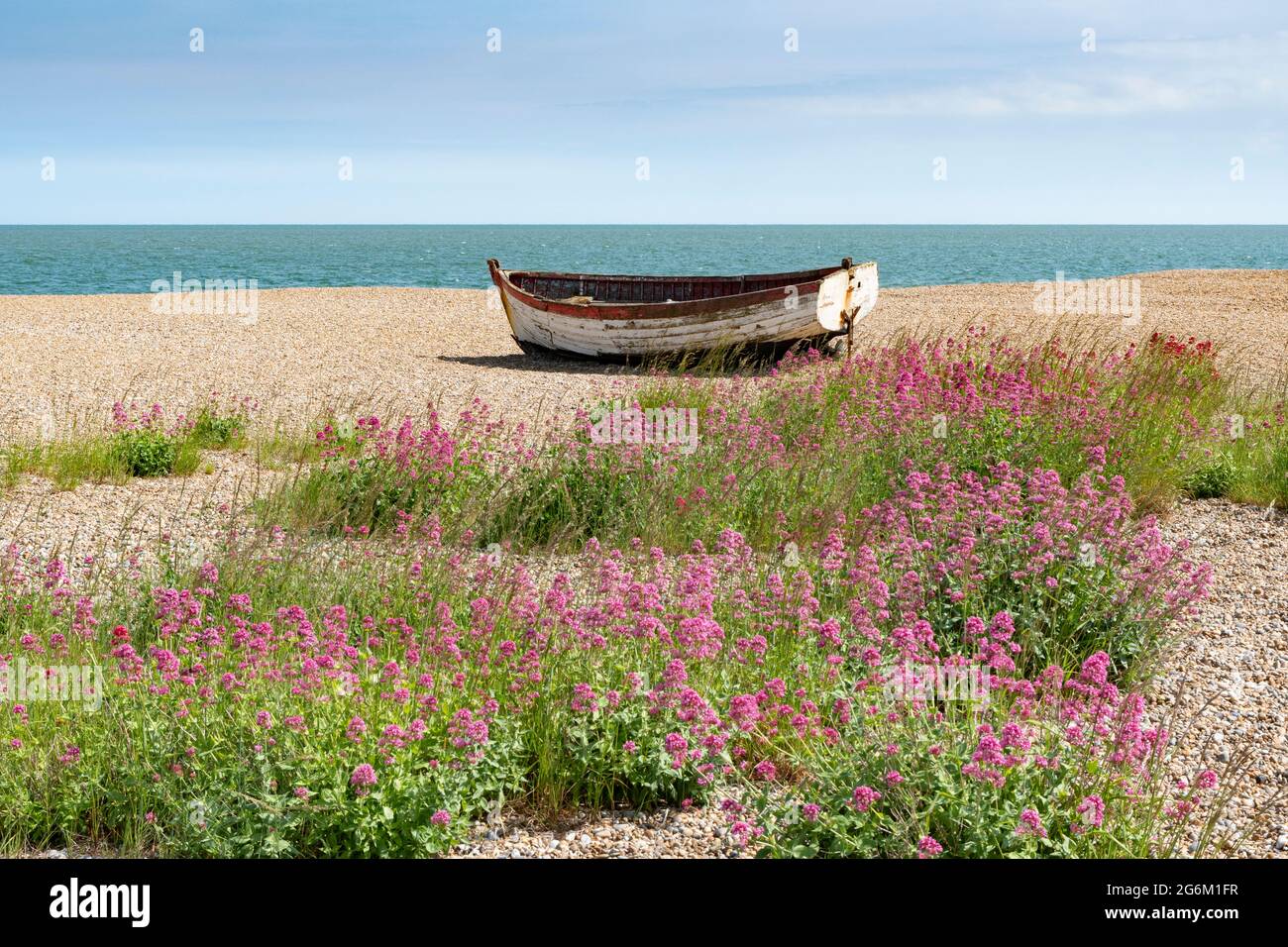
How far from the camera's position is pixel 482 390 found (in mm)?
13750

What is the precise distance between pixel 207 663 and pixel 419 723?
117 cm

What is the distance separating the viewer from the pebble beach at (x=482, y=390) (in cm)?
411

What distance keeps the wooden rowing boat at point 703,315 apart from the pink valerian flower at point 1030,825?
37.5ft

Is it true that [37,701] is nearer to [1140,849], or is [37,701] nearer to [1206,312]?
[1140,849]

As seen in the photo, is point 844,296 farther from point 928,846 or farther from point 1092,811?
point 928,846

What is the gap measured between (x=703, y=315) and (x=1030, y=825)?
1194 cm

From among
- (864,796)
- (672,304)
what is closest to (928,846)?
(864,796)

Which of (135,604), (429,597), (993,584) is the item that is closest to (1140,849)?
(993,584)

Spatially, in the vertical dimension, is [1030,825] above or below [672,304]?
below

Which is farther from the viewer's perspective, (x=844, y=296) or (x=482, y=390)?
(x=844, y=296)

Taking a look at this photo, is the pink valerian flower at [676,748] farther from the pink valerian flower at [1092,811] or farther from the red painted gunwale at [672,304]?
the red painted gunwale at [672,304]

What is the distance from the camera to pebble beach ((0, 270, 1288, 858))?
4113mm

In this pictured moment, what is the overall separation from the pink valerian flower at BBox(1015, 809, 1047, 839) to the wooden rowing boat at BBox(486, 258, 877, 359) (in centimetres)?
1144

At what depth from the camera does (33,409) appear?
12.2 m
